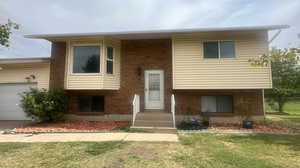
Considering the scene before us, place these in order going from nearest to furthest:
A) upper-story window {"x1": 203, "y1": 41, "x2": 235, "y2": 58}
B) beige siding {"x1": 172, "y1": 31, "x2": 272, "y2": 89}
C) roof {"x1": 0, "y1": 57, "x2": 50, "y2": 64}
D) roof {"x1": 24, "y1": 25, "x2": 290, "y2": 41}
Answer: roof {"x1": 24, "y1": 25, "x2": 290, "y2": 41} → beige siding {"x1": 172, "y1": 31, "x2": 272, "y2": 89} → upper-story window {"x1": 203, "y1": 41, "x2": 235, "y2": 58} → roof {"x1": 0, "y1": 57, "x2": 50, "y2": 64}

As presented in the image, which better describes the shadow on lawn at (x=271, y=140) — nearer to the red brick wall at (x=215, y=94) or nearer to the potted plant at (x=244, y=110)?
the potted plant at (x=244, y=110)

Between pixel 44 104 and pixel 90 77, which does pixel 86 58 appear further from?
pixel 44 104

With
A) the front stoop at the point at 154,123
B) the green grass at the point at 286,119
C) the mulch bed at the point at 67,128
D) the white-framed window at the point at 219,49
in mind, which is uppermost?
the white-framed window at the point at 219,49

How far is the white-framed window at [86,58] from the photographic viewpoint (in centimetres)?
854

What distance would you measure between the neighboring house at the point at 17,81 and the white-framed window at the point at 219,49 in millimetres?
8837

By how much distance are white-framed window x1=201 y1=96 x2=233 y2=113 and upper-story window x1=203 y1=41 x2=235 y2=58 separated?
2389mm

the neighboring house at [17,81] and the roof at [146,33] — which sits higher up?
the roof at [146,33]

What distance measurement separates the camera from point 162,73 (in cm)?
925

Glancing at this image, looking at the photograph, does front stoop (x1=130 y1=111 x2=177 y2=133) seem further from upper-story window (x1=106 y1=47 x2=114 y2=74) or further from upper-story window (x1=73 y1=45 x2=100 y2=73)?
upper-story window (x1=73 y1=45 x2=100 y2=73)

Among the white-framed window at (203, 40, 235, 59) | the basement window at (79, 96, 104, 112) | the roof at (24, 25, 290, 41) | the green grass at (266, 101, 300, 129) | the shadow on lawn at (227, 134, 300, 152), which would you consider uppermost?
the roof at (24, 25, 290, 41)

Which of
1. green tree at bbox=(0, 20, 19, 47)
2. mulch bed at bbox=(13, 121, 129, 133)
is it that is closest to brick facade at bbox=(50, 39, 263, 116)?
mulch bed at bbox=(13, 121, 129, 133)

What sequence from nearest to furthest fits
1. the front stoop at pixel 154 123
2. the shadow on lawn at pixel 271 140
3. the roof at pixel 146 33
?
1. the shadow on lawn at pixel 271 140
2. the front stoop at pixel 154 123
3. the roof at pixel 146 33

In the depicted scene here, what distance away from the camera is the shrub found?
7927mm

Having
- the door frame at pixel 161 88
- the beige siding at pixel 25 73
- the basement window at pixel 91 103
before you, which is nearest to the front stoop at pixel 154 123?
the door frame at pixel 161 88
